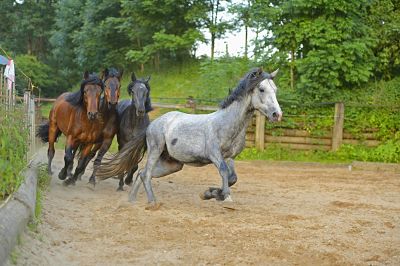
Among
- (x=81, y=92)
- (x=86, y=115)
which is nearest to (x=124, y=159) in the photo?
(x=86, y=115)

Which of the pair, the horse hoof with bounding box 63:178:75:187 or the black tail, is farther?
the black tail

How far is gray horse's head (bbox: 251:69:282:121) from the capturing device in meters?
6.71

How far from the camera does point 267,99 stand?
22.3ft

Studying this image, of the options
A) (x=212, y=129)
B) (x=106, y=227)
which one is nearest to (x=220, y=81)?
(x=212, y=129)

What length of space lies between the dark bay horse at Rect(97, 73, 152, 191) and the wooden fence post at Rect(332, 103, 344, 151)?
852 cm

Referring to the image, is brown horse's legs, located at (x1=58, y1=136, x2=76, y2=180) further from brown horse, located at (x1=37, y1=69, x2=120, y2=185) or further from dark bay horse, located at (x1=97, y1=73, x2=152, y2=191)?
dark bay horse, located at (x1=97, y1=73, x2=152, y2=191)

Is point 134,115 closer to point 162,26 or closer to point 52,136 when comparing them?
point 52,136

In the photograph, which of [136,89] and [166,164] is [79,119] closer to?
[136,89]

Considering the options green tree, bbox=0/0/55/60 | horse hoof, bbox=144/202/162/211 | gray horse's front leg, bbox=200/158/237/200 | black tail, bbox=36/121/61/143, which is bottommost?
horse hoof, bbox=144/202/162/211

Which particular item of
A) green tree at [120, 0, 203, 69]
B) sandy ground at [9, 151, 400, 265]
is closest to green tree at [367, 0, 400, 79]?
sandy ground at [9, 151, 400, 265]

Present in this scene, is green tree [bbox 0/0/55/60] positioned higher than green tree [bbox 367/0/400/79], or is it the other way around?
green tree [bbox 0/0/55/60]

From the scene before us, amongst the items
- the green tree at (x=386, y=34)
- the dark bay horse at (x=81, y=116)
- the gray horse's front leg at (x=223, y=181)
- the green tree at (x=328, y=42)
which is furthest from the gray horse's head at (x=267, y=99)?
the green tree at (x=386, y=34)

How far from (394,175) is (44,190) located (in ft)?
28.7

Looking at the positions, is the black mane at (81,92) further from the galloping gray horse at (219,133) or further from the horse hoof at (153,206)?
the horse hoof at (153,206)
